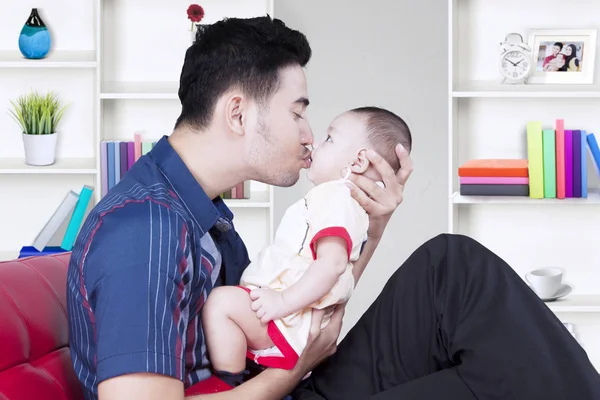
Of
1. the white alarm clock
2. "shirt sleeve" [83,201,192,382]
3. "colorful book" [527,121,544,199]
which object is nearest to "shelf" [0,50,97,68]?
the white alarm clock

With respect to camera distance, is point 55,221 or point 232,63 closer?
point 232,63

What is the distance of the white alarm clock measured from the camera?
3461 mm

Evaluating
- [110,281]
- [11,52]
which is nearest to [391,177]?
[110,281]

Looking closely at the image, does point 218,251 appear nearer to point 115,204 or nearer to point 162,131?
point 115,204

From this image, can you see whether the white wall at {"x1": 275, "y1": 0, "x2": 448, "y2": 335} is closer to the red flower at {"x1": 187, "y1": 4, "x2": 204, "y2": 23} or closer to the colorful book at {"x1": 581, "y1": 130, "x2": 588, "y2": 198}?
the red flower at {"x1": 187, "y1": 4, "x2": 204, "y2": 23}

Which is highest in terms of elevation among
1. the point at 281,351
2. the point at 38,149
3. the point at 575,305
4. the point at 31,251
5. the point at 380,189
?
the point at 38,149

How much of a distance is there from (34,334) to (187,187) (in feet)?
1.29

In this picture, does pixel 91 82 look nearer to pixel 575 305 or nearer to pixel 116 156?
pixel 116 156

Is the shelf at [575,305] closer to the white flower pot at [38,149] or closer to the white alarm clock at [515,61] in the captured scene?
the white alarm clock at [515,61]

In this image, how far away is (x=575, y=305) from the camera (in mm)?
3381

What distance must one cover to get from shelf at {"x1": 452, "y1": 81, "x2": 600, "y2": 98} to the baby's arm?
1881 mm

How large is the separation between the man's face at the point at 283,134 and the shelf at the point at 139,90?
6.07 feet

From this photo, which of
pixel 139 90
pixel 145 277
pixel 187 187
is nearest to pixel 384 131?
pixel 187 187

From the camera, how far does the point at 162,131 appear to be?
3.85 m
